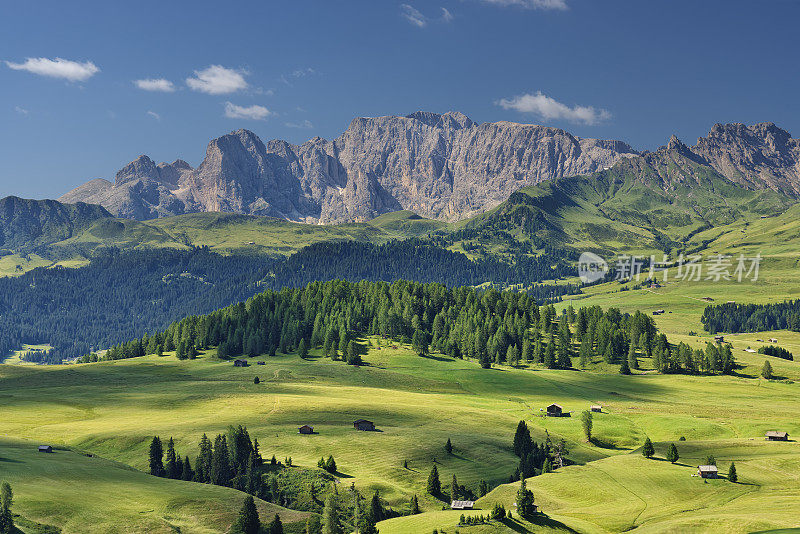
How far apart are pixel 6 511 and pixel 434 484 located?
59.3 m

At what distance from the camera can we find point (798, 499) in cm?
8938

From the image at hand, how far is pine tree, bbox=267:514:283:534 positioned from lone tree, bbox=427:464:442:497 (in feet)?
91.5

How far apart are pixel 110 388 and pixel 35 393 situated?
19463 millimetres

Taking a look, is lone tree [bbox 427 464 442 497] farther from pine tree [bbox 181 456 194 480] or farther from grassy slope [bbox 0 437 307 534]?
pine tree [bbox 181 456 194 480]

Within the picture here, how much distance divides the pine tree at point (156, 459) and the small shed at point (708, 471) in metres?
89.4

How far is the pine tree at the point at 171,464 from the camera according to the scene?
112m

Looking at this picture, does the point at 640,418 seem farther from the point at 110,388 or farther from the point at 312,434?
the point at 110,388

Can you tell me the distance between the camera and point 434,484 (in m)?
106

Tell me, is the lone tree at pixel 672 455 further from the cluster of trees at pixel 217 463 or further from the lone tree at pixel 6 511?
the lone tree at pixel 6 511

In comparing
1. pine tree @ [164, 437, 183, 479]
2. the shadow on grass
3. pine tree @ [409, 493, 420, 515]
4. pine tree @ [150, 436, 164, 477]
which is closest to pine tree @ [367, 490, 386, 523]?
pine tree @ [409, 493, 420, 515]

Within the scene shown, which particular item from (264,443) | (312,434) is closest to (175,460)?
(264,443)

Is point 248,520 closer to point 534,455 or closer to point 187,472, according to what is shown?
point 187,472

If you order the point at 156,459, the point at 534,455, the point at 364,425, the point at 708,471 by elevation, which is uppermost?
the point at 708,471

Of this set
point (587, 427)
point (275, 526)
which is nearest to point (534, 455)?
point (587, 427)
